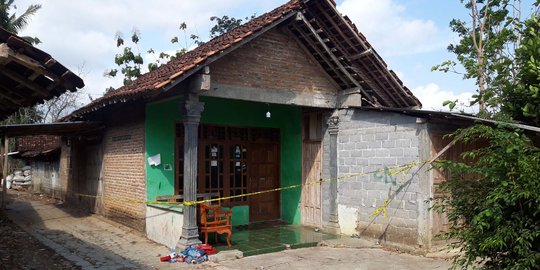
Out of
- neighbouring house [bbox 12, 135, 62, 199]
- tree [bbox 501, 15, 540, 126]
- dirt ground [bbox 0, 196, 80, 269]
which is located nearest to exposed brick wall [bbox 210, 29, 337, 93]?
dirt ground [bbox 0, 196, 80, 269]

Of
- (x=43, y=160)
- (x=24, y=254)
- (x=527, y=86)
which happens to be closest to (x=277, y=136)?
(x=24, y=254)

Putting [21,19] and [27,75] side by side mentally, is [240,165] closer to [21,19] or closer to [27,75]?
→ [27,75]

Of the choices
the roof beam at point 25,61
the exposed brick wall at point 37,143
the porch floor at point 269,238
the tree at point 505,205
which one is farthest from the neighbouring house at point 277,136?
the exposed brick wall at point 37,143

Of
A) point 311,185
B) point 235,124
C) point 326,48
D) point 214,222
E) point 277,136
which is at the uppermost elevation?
point 326,48

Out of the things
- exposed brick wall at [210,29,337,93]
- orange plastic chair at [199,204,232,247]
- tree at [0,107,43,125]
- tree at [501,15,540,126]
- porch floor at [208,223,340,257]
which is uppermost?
tree at [0,107,43,125]

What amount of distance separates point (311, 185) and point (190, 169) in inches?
153

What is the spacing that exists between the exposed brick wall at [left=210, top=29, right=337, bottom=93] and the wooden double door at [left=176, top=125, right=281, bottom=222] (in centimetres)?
227

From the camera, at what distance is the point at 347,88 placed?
386 inches

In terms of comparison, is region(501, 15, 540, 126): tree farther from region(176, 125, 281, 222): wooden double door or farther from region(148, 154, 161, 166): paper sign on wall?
region(148, 154, 161, 166): paper sign on wall

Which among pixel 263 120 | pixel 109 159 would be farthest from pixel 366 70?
pixel 109 159

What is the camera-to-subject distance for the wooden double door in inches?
409

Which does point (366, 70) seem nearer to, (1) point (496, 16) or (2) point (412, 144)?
(2) point (412, 144)

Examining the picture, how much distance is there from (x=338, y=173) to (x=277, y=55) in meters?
3.00

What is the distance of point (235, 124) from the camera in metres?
10.8
